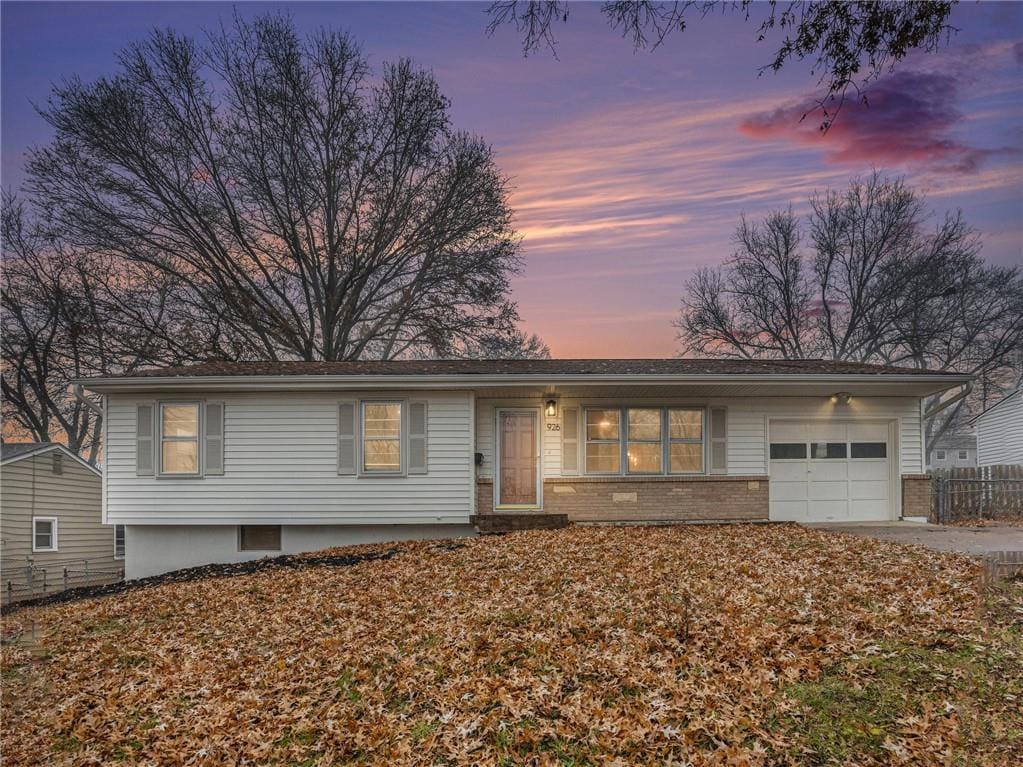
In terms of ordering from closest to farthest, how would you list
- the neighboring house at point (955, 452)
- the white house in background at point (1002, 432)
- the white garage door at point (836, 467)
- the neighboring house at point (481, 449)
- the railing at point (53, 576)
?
the neighboring house at point (481, 449) → the white garage door at point (836, 467) → the railing at point (53, 576) → the white house in background at point (1002, 432) → the neighboring house at point (955, 452)

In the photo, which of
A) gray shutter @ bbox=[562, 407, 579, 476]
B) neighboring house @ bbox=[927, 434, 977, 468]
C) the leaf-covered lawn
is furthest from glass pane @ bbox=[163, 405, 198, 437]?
neighboring house @ bbox=[927, 434, 977, 468]

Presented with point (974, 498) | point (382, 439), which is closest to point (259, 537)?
point (382, 439)

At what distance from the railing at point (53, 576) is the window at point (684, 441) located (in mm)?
14722

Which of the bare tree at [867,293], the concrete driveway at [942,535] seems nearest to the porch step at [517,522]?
the concrete driveway at [942,535]

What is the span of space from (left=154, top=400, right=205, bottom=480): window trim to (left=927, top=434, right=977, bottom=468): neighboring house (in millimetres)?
49016

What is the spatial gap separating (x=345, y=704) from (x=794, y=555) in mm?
6663

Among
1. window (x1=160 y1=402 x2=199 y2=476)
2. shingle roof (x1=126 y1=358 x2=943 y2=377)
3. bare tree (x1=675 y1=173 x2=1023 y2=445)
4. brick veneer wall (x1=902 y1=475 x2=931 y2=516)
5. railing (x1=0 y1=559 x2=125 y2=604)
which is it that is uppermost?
bare tree (x1=675 y1=173 x2=1023 y2=445)

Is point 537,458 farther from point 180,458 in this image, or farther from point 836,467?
point 180,458

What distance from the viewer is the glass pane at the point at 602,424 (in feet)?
46.6

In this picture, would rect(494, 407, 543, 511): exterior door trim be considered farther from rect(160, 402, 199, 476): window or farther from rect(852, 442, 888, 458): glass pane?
rect(852, 442, 888, 458): glass pane

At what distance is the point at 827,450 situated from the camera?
14492mm

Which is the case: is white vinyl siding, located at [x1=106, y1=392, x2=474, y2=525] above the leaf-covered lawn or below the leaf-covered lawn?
above

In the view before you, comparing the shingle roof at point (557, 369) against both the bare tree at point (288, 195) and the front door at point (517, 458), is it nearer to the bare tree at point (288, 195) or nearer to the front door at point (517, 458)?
the front door at point (517, 458)

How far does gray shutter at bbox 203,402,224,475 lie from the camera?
1366cm
